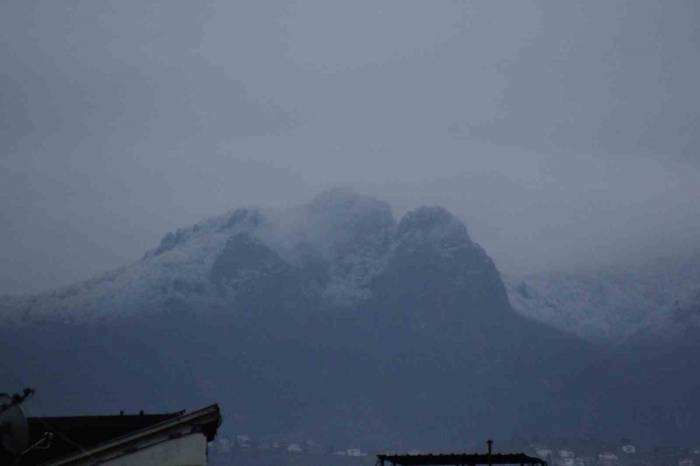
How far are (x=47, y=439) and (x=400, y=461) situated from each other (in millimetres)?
13941

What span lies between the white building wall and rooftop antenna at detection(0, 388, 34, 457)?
95.0 inches

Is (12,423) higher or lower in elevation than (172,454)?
higher

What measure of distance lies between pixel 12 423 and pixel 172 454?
442 cm

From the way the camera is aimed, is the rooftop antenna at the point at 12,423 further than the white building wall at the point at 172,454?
No

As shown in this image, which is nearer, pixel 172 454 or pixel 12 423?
pixel 12 423

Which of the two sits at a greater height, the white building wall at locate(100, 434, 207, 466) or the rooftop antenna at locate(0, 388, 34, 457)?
the rooftop antenna at locate(0, 388, 34, 457)

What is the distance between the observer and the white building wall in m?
28.7

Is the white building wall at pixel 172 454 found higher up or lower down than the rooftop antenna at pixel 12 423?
lower down

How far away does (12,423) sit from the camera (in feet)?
91.5

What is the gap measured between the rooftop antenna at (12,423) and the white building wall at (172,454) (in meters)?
2.41

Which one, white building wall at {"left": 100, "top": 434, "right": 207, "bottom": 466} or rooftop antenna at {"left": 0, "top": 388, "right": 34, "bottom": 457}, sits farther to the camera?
white building wall at {"left": 100, "top": 434, "right": 207, "bottom": 466}

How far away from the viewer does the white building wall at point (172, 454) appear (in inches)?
1131

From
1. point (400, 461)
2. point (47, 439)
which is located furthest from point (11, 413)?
point (400, 461)

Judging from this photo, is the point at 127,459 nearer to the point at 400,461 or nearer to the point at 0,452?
the point at 0,452
